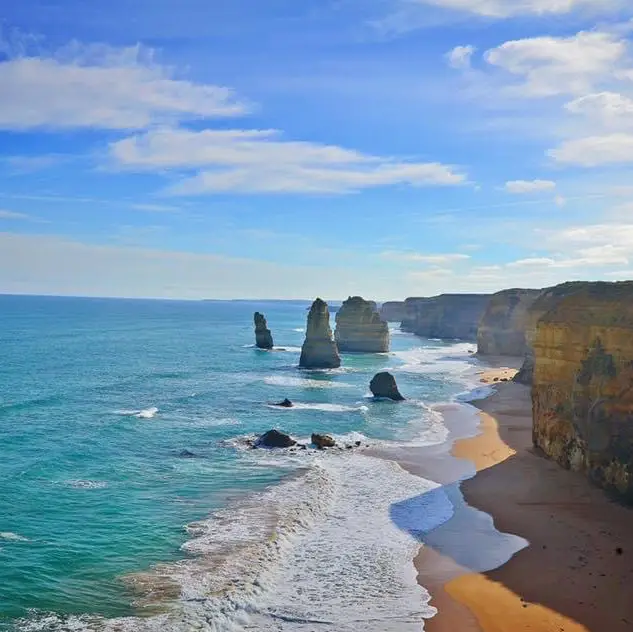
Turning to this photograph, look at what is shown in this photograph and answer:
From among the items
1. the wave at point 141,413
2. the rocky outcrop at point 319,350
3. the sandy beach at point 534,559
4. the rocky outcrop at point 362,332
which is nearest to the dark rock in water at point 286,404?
the wave at point 141,413

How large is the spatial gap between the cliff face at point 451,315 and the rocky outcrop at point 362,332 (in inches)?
1468

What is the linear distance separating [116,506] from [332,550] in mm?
9434

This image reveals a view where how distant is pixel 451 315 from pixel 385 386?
84.2 m

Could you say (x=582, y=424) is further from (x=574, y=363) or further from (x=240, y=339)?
(x=240, y=339)

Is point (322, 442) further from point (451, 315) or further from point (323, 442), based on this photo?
point (451, 315)

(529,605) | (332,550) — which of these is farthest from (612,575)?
(332,550)

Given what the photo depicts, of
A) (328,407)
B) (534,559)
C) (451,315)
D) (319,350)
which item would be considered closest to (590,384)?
(534,559)

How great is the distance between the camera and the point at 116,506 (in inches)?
1100

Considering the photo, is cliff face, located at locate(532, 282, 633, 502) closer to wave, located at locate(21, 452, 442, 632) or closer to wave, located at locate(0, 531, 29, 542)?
wave, located at locate(21, 452, 442, 632)

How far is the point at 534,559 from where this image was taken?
22.8 m

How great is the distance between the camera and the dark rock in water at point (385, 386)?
57688 millimetres

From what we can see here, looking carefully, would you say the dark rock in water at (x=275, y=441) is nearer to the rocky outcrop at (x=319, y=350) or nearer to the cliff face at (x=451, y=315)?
→ the rocky outcrop at (x=319, y=350)

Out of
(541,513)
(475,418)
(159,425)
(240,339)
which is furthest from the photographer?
(240,339)

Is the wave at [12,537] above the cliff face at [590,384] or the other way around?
the other way around
